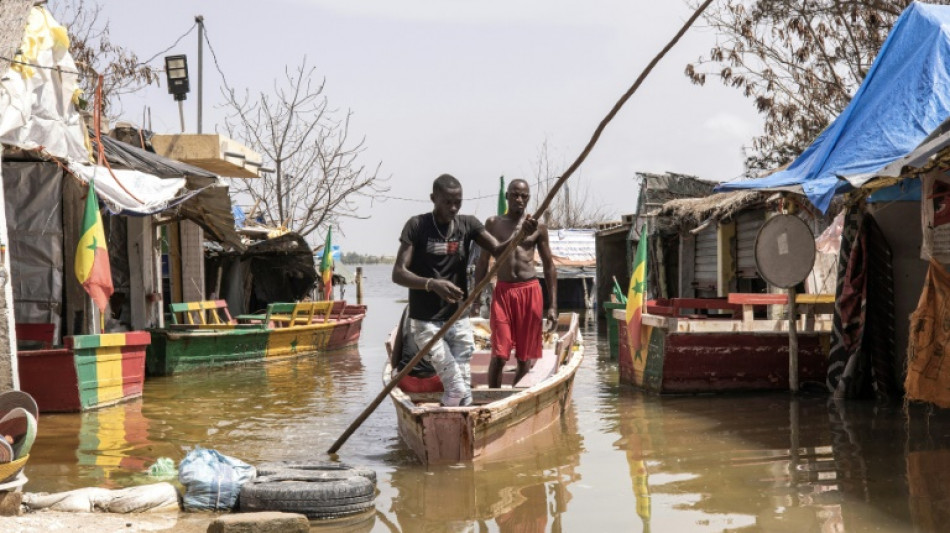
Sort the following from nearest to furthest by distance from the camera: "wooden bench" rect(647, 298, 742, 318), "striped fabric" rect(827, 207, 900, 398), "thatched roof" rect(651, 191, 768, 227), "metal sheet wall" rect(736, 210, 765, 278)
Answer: "striped fabric" rect(827, 207, 900, 398), "wooden bench" rect(647, 298, 742, 318), "thatched roof" rect(651, 191, 768, 227), "metal sheet wall" rect(736, 210, 765, 278)

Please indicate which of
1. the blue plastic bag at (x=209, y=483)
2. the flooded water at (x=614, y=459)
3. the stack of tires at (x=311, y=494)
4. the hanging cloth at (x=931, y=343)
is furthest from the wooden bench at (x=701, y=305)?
the blue plastic bag at (x=209, y=483)

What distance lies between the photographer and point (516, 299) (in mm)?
9023

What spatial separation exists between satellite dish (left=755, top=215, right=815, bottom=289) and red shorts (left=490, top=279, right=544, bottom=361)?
2.85 metres

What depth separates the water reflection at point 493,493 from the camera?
20.2ft

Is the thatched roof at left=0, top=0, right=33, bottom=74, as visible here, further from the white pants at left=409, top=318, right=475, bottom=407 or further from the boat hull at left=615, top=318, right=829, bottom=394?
the boat hull at left=615, top=318, right=829, bottom=394

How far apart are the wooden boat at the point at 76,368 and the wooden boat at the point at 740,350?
5897 mm

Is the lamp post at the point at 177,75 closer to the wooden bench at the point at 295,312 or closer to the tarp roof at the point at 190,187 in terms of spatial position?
the tarp roof at the point at 190,187

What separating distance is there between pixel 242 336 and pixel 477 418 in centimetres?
939

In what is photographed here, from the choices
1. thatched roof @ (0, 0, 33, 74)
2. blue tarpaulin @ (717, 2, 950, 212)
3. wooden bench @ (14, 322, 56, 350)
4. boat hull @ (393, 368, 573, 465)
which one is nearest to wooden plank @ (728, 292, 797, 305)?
blue tarpaulin @ (717, 2, 950, 212)

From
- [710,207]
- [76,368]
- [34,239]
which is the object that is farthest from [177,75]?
[710,207]

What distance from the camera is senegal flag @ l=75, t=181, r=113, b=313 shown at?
10.5 metres

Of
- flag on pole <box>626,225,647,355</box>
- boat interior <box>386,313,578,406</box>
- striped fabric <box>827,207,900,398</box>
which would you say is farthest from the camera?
flag on pole <box>626,225,647,355</box>

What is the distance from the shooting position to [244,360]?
16.3 metres

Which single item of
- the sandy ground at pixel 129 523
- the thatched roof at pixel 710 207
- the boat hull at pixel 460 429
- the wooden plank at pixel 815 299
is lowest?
the sandy ground at pixel 129 523
